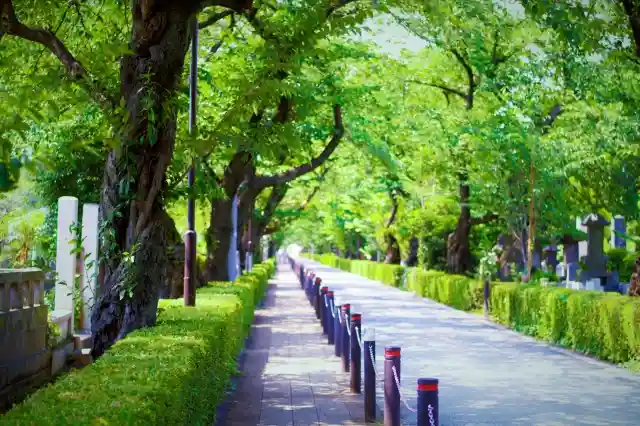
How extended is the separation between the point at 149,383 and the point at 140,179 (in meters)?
5.12

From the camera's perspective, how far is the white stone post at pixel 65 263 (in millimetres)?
12867

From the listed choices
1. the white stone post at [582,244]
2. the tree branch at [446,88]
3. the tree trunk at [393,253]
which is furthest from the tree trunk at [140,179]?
the tree trunk at [393,253]

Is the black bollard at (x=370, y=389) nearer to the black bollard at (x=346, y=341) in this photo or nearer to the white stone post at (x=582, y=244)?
the black bollard at (x=346, y=341)

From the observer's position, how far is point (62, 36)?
45.3ft

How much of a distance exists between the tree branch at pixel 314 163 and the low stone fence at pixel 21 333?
17371 millimetres

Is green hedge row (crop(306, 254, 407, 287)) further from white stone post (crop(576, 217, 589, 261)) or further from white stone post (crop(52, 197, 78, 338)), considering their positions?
white stone post (crop(52, 197, 78, 338))

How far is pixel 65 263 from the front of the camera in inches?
516

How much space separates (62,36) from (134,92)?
3.38 m

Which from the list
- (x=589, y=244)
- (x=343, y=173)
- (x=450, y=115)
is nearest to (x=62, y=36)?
(x=450, y=115)

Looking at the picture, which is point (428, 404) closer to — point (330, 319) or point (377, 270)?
point (330, 319)

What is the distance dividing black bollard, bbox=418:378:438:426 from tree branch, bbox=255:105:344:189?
21.0m

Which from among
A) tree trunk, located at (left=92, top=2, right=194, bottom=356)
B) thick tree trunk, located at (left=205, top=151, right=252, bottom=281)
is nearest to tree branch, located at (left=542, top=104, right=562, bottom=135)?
thick tree trunk, located at (left=205, top=151, right=252, bottom=281)

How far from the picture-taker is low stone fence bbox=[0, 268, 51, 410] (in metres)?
9.47

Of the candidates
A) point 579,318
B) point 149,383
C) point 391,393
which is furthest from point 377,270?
point 149,383
